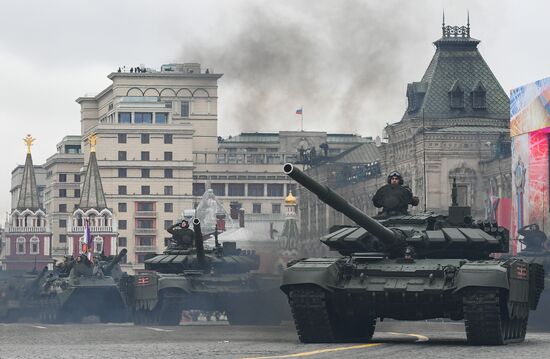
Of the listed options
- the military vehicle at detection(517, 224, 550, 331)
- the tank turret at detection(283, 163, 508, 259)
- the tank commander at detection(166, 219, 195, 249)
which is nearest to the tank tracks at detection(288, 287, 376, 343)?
the tank turret at detection(283, 163, 508, 259)

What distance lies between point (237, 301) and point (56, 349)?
24.0 meters

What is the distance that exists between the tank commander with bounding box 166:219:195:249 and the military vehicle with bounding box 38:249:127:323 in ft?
31.1

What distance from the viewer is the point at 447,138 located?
12119 centimetres

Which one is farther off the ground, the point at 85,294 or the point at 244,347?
the point at 85,294

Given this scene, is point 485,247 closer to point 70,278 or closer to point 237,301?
point 237,301

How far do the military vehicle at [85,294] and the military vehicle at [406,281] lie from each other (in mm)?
31831

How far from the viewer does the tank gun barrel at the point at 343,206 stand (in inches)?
1277

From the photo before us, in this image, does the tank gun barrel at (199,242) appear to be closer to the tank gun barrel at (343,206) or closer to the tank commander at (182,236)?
the tank commander at (182,236)

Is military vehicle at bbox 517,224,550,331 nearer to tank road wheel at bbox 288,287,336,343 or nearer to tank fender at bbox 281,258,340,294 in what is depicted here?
tank road wheel at bbox 288,287,336,343

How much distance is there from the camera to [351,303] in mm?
35031

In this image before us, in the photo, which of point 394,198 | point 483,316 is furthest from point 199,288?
point 483,316

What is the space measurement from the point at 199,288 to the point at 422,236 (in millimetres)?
21268

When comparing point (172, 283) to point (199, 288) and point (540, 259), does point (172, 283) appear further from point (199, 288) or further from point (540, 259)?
point (540, 259)

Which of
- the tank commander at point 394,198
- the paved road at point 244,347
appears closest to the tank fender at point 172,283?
the paved road at point 244,347
